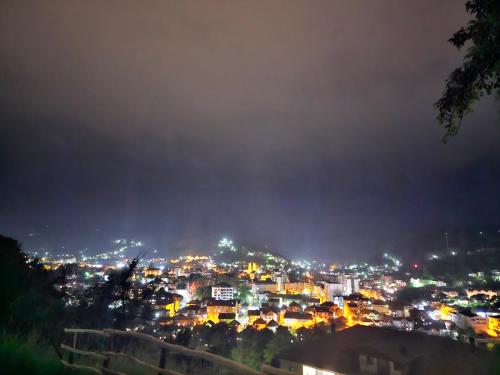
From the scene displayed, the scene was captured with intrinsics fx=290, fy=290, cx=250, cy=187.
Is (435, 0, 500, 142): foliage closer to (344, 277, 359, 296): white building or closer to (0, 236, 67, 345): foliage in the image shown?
(0, 236, 67, 345): foliage

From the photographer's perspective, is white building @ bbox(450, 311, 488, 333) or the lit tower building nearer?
white building @ bbox(450, 311, 488, 333)

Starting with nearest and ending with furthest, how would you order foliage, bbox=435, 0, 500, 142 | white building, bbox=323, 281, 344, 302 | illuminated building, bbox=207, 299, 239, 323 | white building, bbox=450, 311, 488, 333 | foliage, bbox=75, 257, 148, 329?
1. foliage, bbox=435, 0, 500, 142
2. foliage, bbox=75, 257, 148, 329
3. white building, bbox=450, 311, 488, 333
4. illuminated building, bbox=207, 299, 239, 323
5. white building, bbox=323, 281, 344, 302

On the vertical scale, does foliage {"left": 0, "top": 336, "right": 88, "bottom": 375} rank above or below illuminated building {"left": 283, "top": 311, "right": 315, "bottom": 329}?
above

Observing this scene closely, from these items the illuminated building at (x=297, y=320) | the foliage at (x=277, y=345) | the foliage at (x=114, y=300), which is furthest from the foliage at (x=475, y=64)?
the illuminated building at (x=297, y=320)

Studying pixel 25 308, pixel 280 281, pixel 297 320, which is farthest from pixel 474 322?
pixel 25 308

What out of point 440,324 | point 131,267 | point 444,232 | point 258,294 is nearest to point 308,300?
point 258,294

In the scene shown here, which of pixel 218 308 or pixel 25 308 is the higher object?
pixel 25 308

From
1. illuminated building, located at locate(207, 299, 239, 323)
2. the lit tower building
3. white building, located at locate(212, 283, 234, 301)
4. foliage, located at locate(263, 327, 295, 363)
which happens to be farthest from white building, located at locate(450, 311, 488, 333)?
the lit tower building

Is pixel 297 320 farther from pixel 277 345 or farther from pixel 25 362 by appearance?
pixel 25 362
